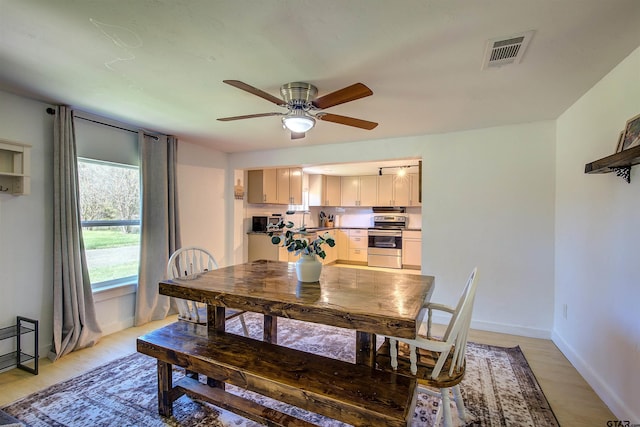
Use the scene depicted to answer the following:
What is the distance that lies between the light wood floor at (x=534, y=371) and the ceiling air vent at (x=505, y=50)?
2.21 metres

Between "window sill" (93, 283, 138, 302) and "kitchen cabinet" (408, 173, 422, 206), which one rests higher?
"kitchen cabinet" (408, 173, 422, 206)

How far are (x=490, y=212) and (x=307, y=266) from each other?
2.29m

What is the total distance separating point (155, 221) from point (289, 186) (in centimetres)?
259

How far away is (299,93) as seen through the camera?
211cm

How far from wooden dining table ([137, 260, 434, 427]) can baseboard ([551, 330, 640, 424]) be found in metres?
1.28

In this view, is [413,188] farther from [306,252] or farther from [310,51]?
[310,51]

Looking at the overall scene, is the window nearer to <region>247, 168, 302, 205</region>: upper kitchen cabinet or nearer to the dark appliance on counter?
<region>247, 168, 302, 205</region>: upper kitchen cabinet

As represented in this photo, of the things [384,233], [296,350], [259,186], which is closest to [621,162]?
[296,350]

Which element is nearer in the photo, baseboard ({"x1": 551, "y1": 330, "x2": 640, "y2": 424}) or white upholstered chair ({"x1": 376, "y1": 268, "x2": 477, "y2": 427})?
white upholstered chair ({"x1": 376, "y1": 268, "x2": 477, "y2": 427})

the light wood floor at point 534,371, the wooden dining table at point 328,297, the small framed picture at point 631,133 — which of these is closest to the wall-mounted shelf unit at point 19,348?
the light wood floor at point 534,371

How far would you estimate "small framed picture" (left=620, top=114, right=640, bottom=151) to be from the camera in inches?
64.1

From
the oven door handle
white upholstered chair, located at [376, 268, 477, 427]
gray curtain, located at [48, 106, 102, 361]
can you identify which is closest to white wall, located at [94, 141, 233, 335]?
gray curtain, located at [48, 106, 102, 361]

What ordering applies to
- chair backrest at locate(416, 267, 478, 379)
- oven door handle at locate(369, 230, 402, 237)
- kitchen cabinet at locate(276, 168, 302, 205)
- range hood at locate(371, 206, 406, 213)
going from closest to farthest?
chair backrest at locate(416, 267, 478, 379) < kitchen cabinet at locate(276, 168, 302, 205) < oven door handle at locate(369, 230, 402, 237) < range hood at locate(371, 206, 406, 213)

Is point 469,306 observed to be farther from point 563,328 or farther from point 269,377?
point 563,328
